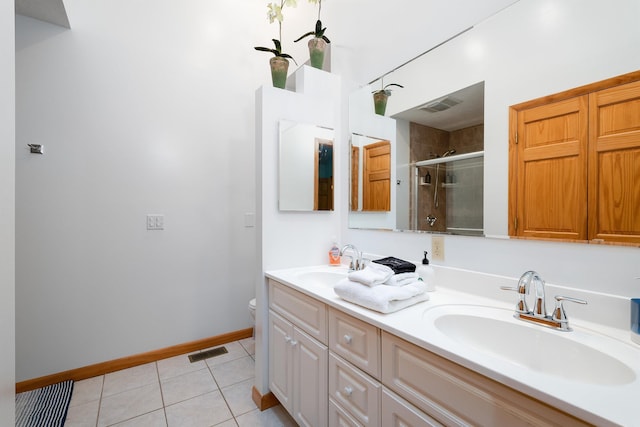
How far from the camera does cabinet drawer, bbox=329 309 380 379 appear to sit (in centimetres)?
96

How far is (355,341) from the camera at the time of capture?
3.43 feet

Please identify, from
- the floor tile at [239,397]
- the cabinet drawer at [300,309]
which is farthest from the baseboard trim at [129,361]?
the cabinet drawer at [300,309]

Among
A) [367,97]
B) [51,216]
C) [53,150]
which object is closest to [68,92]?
[53,150]

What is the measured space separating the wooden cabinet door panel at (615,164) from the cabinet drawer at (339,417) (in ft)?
3.42

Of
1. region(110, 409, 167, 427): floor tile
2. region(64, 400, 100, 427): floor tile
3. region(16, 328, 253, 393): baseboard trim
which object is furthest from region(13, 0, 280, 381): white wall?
region(110, 409, 167, 427): floor tile

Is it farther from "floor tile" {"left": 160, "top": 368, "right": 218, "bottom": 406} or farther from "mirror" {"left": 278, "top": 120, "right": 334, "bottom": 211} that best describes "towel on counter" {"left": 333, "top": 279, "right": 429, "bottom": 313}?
"floor tile" {"left": 160, "top": 368, "right": 218, "bottom": 406}

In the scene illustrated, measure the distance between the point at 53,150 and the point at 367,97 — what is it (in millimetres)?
2033

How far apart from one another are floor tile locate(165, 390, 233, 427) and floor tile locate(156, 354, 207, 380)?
34cm

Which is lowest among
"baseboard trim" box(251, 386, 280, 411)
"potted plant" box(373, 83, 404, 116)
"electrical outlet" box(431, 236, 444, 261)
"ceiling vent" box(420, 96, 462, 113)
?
"baseboard trim" box(251, 386, 280, 411)

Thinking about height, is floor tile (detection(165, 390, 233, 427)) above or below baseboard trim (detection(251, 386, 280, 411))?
below

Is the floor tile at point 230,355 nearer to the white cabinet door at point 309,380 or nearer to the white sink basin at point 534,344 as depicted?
the white cabinet door at point 309,380

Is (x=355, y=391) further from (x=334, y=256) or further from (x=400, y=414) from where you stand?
(x=334, y=256)

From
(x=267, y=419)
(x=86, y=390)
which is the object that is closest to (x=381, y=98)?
(x=267, y=419)

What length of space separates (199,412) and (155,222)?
131 cm
